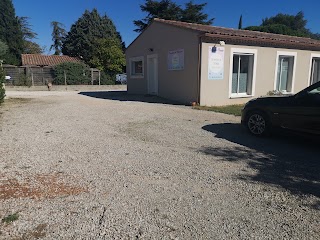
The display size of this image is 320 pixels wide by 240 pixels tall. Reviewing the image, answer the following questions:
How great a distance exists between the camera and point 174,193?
3686 millimetres

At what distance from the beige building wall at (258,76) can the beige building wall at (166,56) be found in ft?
1.33

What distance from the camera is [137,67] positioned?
18.2 m

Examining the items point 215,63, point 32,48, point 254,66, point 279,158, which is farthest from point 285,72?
point 32,48

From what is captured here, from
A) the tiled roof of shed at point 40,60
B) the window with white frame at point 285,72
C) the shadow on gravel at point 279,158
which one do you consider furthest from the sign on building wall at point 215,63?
the tiled roof of shed at point 40,60

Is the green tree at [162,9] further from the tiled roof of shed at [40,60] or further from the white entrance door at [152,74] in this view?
the white entrance door at [152,74]

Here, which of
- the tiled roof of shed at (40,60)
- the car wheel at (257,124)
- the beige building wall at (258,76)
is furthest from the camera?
the tiled roof of shed at (40,60)

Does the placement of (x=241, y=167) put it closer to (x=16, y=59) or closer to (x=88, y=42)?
(x=88, y=42)

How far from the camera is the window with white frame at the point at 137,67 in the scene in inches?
686

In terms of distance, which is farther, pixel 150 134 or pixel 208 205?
pixel 150 134

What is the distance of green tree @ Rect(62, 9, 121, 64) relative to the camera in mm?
42219

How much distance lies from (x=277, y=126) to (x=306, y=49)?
37.6 feet

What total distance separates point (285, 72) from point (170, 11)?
89.6 feet

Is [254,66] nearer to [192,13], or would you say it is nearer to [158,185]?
[158,185]

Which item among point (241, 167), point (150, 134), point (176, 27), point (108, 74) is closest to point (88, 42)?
point (108, 74)
